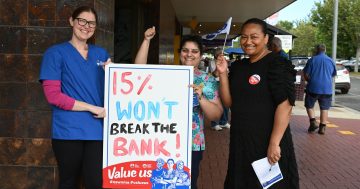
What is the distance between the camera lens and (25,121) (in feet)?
13.8

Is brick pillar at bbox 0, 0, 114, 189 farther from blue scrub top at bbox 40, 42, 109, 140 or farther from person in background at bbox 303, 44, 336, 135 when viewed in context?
person in background at bbox 303, 44, 336, 135

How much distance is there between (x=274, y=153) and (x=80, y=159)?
4.52 ft

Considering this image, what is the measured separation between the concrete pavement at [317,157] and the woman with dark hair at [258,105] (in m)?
2.11

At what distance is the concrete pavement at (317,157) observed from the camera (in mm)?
5527

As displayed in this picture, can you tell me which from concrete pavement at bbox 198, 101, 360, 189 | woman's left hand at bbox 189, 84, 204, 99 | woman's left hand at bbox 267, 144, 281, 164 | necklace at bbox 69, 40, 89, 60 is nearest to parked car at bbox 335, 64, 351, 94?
concrete pavement at bbox 198, 101, 360, 189

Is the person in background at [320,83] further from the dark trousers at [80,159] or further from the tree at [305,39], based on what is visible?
the tree at [305,39]

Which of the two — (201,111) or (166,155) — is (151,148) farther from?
(201,111)

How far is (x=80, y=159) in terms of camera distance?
10.3 ft

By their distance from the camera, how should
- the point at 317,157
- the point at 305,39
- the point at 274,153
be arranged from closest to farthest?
1. the point at 274,153
2. the point at 317,157
3. the point at 305,39

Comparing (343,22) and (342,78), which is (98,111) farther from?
(343,22)

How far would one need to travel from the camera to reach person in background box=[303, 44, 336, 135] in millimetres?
8992

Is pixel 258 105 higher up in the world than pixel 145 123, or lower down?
higher up

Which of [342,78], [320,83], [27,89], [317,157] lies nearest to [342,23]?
[342,78]

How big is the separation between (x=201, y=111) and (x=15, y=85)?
1983mm
